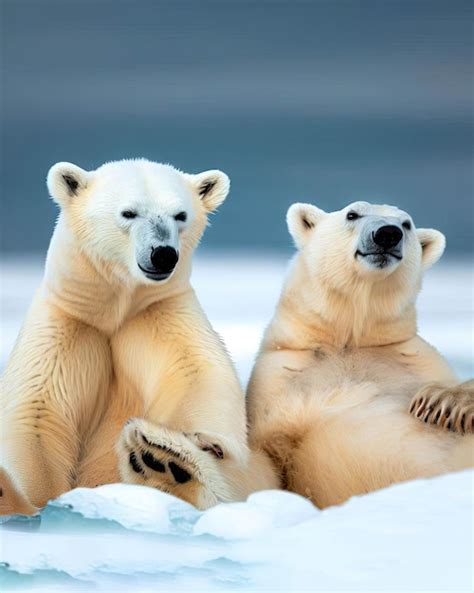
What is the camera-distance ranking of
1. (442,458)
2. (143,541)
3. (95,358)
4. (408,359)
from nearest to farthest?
(143,541) < (442,458) < (95,358) < (408,359)

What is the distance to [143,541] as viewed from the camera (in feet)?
12.5

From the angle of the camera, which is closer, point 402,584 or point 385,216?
point 402,584

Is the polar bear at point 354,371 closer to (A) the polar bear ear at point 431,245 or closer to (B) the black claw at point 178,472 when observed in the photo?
(A) the polar bear ear at point 431,245

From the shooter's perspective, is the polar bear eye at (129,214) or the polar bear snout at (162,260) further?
the polar bear eye at (129,214)

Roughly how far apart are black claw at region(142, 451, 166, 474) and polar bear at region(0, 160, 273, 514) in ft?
0.47

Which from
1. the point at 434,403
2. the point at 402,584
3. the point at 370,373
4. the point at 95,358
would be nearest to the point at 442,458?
the point at 434,403

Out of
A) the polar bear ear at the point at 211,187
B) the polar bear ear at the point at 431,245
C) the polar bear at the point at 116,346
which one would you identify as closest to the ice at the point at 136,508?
the polar bear at the point at 116,346

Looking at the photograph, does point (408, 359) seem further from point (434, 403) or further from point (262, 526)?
point (262, 526)

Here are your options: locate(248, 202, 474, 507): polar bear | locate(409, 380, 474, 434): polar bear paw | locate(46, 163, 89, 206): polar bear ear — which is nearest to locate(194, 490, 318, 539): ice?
locate(248, 202, 474, 507): polar bear

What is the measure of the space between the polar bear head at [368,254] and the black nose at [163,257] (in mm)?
851

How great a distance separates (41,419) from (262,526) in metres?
1.00

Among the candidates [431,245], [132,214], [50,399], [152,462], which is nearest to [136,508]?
[152,462]

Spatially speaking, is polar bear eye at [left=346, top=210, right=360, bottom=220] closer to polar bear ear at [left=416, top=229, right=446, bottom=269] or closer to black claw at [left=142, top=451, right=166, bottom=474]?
polar bear ear at [left=416, top=229, right=446, bottom=269]

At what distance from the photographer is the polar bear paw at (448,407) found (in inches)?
171
